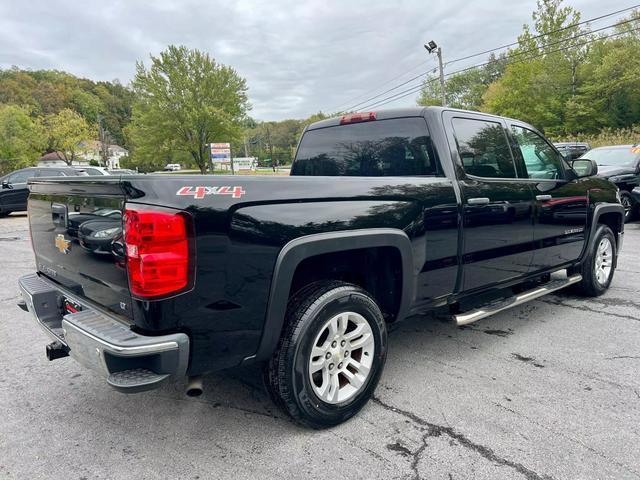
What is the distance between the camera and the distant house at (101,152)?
55.9 metres

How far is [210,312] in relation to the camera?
2020mm

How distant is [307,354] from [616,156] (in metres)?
11.7

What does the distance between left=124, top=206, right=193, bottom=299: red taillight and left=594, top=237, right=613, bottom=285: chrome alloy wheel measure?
15.5 ft

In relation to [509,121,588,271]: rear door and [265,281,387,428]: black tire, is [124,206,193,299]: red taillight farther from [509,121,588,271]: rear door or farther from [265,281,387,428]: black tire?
[509,121,588,271]: rear door

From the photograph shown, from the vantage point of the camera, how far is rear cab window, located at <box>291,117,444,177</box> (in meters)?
3.18

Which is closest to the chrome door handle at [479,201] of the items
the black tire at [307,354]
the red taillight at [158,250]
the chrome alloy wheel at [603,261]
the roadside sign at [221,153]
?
the black tire at [307,354]

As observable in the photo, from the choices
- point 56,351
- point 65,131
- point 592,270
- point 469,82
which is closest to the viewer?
point 56,351

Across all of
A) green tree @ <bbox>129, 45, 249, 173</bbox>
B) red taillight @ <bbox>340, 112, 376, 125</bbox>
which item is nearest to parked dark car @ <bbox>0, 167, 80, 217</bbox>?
red taillight @ <bbox>340, 112, 376, 125</bbox>

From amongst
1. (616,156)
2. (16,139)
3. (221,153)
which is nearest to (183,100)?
(221,153)

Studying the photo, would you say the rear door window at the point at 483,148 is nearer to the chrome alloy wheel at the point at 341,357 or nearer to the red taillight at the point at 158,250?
the chrome alloy wheel at the point at 341,357

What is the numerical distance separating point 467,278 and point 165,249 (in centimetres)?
231

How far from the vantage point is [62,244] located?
8.48 ft

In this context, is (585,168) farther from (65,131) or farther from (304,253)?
(65,131)

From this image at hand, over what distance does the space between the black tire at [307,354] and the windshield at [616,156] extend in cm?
1094
